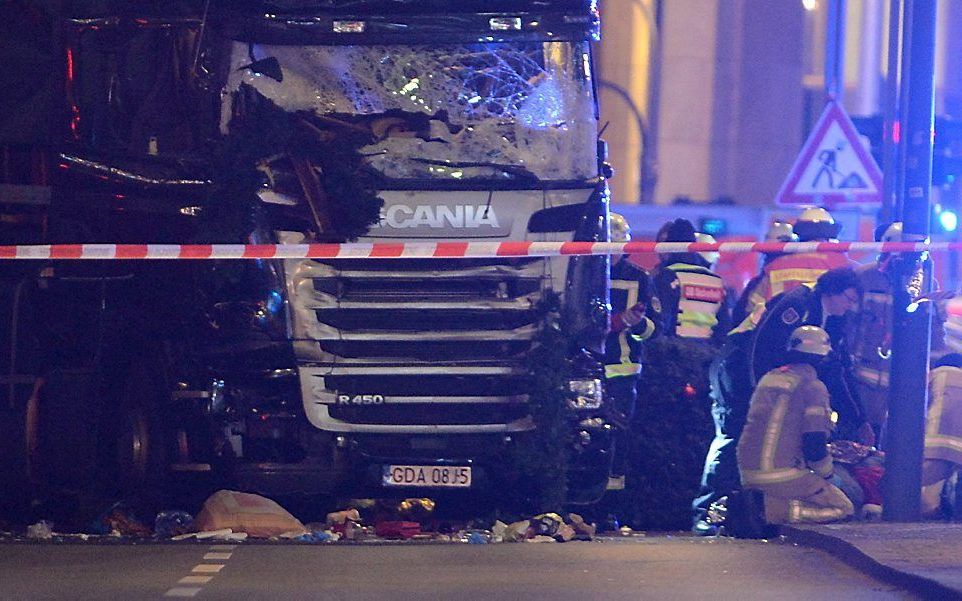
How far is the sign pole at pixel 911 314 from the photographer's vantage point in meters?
8.99

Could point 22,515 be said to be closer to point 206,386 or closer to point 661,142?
point 206,386

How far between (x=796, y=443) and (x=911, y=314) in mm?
921

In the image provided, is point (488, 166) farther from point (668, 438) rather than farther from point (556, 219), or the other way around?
point (668, 438)

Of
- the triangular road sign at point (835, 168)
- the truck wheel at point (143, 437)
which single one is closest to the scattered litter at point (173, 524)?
the truck wheel at point (143, 437)

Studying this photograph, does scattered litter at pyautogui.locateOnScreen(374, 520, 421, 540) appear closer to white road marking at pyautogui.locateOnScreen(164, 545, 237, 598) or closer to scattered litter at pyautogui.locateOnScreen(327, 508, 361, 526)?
scattered litter at pyautogui.locateOnScreen(327, 508, 361, 526)

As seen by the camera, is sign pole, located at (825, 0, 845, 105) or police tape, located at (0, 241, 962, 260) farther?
sign pole, located at (825, 0, 845, 105)

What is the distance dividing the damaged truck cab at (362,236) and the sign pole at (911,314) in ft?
4.96

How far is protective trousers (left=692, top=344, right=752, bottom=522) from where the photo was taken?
1020cm

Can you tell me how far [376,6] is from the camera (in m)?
9.15

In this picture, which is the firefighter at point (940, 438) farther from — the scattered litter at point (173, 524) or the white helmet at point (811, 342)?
the scattered litter at point (173, 524)

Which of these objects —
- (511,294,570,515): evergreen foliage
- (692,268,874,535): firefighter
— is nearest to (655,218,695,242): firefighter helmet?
(692,268,874,535): firefighter

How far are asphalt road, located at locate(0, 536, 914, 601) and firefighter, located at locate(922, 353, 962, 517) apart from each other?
1.19 meters

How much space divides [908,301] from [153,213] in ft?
13.0

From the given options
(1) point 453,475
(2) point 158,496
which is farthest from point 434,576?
(2) point 158,496
